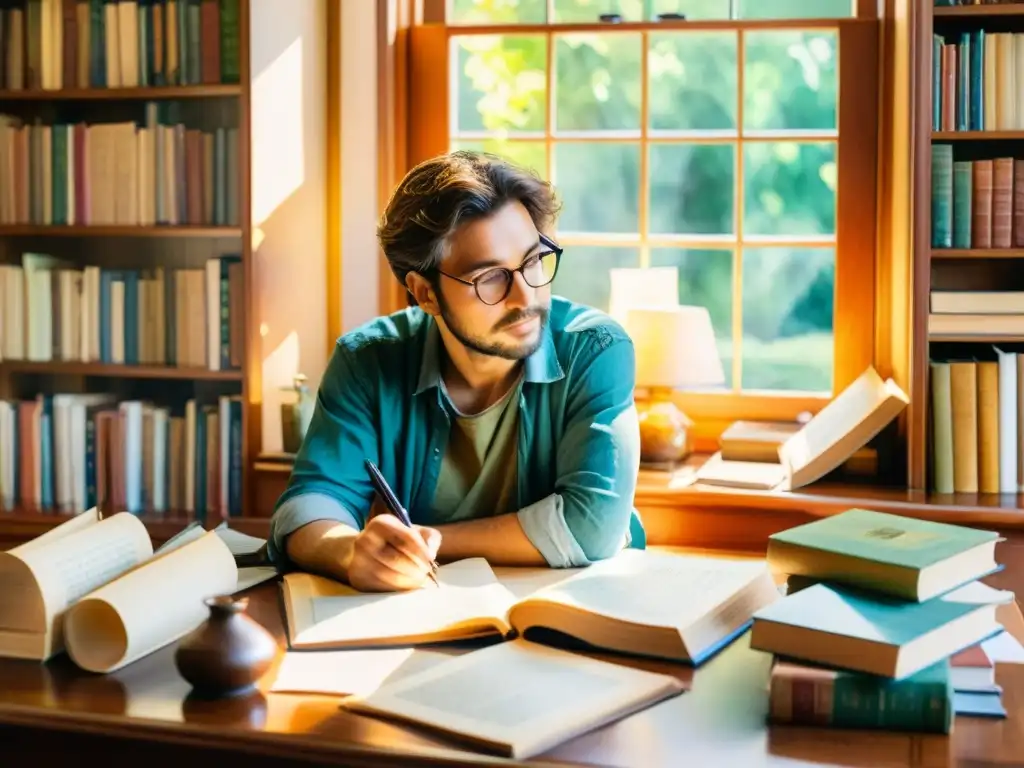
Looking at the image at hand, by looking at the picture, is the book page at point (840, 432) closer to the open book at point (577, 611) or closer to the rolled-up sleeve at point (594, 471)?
the rolled-up sleeve at point (594, 471)

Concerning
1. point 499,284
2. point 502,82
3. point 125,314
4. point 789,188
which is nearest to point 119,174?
point 125,314

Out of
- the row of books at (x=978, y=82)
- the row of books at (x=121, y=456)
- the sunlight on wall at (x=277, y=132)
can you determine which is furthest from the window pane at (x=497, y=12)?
the row of books at (x=121, y=456)

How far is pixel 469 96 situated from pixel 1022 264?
5.01ft

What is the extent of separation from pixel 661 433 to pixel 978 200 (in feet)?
2.98

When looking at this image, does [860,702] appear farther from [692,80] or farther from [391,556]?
[692,80]

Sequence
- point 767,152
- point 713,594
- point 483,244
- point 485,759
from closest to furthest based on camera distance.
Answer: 1. point 485,759
2. point 713,594
3. point 483,244
4. point 767,152

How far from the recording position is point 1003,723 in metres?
1.26

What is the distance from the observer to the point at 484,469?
7.06ft

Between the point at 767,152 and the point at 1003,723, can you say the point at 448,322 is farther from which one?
the point at 767,152

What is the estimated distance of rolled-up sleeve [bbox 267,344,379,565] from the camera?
1952 millimetres

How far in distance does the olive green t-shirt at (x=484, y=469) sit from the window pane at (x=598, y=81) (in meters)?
1.50

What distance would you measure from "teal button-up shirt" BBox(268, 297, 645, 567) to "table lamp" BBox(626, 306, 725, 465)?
78cm

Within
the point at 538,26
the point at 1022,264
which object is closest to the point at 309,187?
the point at 538,26

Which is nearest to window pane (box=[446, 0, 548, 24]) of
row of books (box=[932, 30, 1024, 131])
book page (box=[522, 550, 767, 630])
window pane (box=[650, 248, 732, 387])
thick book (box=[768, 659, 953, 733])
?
window pane (box=[650, 248, 732, 387])
